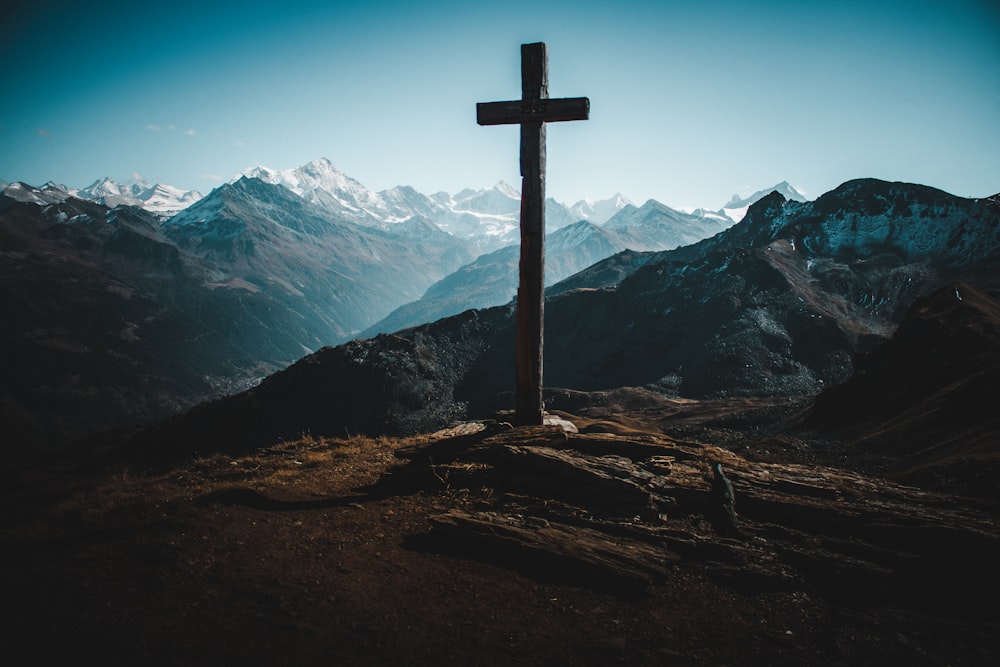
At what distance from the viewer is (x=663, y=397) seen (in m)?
80.1

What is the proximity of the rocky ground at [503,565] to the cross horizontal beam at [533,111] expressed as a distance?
7178 millimetres

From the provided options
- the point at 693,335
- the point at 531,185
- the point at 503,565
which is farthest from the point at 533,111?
the point at 693,335

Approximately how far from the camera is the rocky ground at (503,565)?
16.7 feet

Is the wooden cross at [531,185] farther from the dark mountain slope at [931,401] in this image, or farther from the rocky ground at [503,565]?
the dark mountain slope at [931,401]

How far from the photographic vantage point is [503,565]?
6797 mm

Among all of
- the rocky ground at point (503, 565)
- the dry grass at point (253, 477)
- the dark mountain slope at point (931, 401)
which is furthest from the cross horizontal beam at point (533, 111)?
the dark mountain slope at point (931, 401)

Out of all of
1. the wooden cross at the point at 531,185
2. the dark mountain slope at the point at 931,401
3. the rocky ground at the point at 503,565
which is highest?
the wooden cross at the point at 531,185

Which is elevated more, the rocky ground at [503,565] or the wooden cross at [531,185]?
the wooden cross at [531,185]

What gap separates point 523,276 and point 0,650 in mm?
9620

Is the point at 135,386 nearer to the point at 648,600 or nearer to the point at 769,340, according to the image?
the point at 769,340

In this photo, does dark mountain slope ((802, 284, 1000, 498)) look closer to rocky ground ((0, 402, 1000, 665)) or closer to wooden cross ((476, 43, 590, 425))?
rocky ground ((0, 402, 1000, 665))

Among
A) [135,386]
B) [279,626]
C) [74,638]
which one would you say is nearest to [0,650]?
[74,638]

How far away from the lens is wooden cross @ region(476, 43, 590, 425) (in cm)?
1095

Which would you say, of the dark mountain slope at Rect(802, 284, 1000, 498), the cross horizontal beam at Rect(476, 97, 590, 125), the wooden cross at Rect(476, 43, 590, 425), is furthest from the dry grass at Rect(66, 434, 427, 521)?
the dark mountain slope at Rect(802, 284, 1000, 498)
